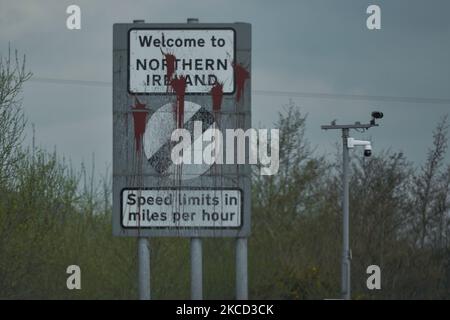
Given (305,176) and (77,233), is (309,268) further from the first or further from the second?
(77,233)

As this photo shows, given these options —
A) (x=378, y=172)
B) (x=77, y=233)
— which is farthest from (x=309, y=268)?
(x=77, y=233)

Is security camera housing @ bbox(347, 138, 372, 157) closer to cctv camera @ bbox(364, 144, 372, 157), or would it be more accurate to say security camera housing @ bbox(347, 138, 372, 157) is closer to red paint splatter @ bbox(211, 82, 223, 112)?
cctv camera @ bbox(364, 144, 372, 157)

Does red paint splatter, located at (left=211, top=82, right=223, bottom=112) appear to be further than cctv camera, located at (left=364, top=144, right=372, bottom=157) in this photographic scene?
No

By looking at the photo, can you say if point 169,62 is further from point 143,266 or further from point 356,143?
point 356,143

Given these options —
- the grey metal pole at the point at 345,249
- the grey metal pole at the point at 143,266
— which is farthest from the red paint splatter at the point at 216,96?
the grey metal pole at the point at 345,249

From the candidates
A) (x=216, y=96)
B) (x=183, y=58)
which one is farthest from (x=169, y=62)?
(x=216, y=96)

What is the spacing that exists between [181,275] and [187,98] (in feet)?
55.5

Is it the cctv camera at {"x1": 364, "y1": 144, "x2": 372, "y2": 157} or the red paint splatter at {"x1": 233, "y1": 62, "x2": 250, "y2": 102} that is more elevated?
the red paint splatter at {"x1": 233, "y1": 62, "x2": 250, "y2": 102}

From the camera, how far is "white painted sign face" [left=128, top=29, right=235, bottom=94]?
1122cm

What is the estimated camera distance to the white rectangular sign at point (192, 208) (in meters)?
11.4

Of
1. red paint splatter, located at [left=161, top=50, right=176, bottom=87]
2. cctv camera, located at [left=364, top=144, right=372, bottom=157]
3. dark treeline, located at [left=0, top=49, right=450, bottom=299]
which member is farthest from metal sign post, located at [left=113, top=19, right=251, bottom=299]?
cctv camera, located at [left=364, top=144, right=372, bottom=157]

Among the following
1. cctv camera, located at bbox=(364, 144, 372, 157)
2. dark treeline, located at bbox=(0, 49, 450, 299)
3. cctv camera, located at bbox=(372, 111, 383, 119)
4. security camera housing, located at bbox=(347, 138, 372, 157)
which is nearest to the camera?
dark treeline, located at bbox=(0, 49, 450, 299)

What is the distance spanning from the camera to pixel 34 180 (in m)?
23.7

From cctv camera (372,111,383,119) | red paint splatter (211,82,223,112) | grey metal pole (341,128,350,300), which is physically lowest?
grey metal pole (341,128,350,300)
